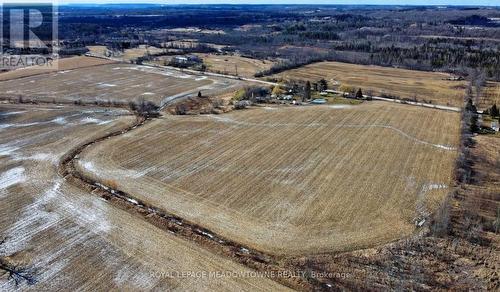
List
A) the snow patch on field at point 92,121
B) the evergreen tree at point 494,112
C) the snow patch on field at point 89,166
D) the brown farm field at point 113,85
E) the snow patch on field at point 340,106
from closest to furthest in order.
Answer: the snow patch on field at point 89,166, the snow patch on field at point 92,121, the evergreen tree at point 494,112, the snow patch on field at point 340,106, the brown farm field at point 113,85

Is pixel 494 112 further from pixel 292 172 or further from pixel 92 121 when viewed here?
pixel 92 121

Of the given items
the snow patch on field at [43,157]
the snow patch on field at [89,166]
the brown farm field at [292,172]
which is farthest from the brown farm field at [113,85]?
the snow patch on field at [89,166]

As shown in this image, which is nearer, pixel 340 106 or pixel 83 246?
pixel 83 246

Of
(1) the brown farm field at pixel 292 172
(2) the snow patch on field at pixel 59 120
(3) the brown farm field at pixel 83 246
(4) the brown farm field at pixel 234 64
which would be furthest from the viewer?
(4) the brown farm field at pixel 234 64

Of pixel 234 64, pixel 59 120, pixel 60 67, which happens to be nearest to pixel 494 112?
pixel 59 120

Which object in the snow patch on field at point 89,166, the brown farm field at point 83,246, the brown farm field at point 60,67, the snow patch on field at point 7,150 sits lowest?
the brown farm field at point 83,246

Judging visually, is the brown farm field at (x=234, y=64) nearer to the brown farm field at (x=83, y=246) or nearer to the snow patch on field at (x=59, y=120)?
the snow patch on field at (x=59, y=120)
